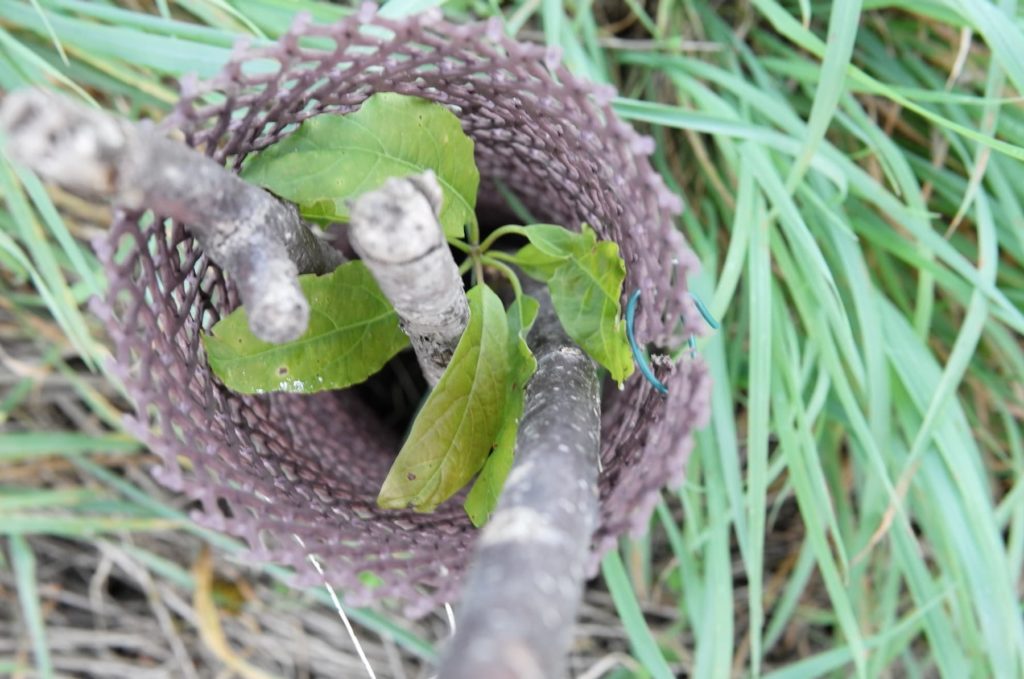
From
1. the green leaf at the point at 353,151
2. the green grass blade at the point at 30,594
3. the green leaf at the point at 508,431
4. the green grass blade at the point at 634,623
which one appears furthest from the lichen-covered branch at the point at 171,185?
the green grass blade at the point at 30,594

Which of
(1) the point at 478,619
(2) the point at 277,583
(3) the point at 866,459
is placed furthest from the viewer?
(2) the point at 277,583

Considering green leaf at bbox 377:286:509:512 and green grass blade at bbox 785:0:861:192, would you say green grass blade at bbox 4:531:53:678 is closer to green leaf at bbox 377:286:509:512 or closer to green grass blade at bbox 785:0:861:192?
green leaf at bbox 377:286:509:512

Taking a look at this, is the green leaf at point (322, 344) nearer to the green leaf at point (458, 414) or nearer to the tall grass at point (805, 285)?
the green leaf at point (458, 414)

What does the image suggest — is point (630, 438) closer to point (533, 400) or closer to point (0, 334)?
point (533, 400)

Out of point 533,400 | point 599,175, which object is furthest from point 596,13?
point 533,400

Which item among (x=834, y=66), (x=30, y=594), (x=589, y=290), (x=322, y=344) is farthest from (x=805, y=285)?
(x=30, y=594)
